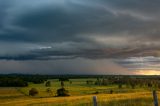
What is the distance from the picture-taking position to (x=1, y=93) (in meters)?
120

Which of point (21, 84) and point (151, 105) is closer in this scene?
point (151, 105)

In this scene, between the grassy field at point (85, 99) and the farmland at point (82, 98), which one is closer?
the grassy field at point (85, 99)

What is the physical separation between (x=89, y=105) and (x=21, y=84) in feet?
412

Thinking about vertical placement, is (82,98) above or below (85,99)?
below

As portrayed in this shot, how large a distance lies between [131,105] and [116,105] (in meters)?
2.92

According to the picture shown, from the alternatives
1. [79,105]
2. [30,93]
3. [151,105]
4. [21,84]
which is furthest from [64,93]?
[151,105]

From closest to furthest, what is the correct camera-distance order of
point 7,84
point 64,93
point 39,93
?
point 64,93 < point 39,93 < point 7,84

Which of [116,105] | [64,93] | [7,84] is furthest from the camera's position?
[7,84]

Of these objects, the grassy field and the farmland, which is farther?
the farmland

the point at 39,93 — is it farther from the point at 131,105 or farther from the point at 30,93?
the point at 131,105

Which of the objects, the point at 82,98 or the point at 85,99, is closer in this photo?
the point at 85,99

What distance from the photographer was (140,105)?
2866 centimetres

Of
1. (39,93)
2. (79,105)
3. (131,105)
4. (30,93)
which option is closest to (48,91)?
(39,93)

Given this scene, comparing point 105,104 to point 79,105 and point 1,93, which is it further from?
point 1,93
